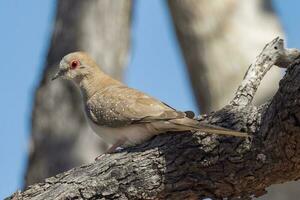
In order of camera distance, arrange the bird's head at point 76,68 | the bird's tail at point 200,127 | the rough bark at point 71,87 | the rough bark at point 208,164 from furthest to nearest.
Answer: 1. the rough bark at point 71,87
2. the bird's head at point 76,68
3. the bird's tail at point 200,127
4. the rough bark at point 208,164

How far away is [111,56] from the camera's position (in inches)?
337

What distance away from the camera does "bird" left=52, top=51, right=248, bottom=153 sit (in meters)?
4.75

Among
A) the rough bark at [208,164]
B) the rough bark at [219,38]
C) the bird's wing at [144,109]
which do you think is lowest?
the rough bark at [208,164]

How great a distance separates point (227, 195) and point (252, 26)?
4.13 metres

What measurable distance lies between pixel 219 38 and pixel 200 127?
3.95 metres

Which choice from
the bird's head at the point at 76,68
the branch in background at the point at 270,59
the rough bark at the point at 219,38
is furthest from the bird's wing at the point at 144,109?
the rough bark at the point at 219,38

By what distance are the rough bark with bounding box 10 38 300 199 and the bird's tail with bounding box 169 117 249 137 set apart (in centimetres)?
4

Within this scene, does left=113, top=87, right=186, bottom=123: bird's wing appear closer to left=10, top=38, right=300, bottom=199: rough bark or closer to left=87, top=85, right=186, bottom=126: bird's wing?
left=87, top=85, right=186, bottom=126: bird's wing

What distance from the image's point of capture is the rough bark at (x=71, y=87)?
26.6 feet

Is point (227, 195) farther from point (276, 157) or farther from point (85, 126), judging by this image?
point (85, 126)

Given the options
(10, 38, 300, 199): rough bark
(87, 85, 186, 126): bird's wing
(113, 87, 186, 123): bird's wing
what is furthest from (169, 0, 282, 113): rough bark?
(10, 38, 300, 199): rough bark

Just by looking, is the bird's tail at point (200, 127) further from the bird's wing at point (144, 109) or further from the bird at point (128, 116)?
the bird's wing at point (144, 109)

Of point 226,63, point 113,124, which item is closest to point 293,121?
point 113,124

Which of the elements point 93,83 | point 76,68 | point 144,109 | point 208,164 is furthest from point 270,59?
point 76,68
